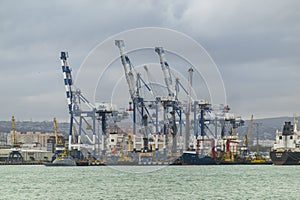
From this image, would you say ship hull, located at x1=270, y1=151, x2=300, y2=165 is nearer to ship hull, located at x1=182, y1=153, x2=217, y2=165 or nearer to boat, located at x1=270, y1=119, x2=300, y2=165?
boat, located at x1=270, y1=119, x2=300, y2=165

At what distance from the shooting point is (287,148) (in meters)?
168

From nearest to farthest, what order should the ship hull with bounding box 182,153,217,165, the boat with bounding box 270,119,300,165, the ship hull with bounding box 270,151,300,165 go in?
the ship hull with bounding box 270,151,300,165, the boat with bounding box 270,119,300,165, the ship hull with bounding box 182,153,217,165

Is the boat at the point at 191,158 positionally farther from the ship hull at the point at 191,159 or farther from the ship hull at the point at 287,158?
the ship hull at the point at 287,158

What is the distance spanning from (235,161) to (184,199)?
A: 4930 inches

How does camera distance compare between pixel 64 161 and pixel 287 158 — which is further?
pixel 64 161

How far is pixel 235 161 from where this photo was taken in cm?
18525

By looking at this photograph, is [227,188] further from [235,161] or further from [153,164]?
[235,161]

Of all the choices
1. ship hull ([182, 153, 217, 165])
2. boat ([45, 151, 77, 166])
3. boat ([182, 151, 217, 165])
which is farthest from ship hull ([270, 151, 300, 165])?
boat ([45, 151, 77, 166])

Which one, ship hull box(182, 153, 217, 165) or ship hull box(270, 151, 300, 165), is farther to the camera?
ship hull box(182, 153, 217, 165)

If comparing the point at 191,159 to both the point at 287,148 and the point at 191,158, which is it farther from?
the point at 287,148

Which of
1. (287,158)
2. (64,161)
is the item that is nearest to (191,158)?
(287,158)

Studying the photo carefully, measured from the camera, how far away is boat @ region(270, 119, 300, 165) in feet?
528

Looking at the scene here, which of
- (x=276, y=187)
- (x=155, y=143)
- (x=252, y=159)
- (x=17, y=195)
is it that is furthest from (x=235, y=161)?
(x=17, y=195)

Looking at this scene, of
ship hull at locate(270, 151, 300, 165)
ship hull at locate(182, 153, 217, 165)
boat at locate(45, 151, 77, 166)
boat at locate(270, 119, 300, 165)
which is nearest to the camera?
ship hull at locate(270, 151, 300, 165)
